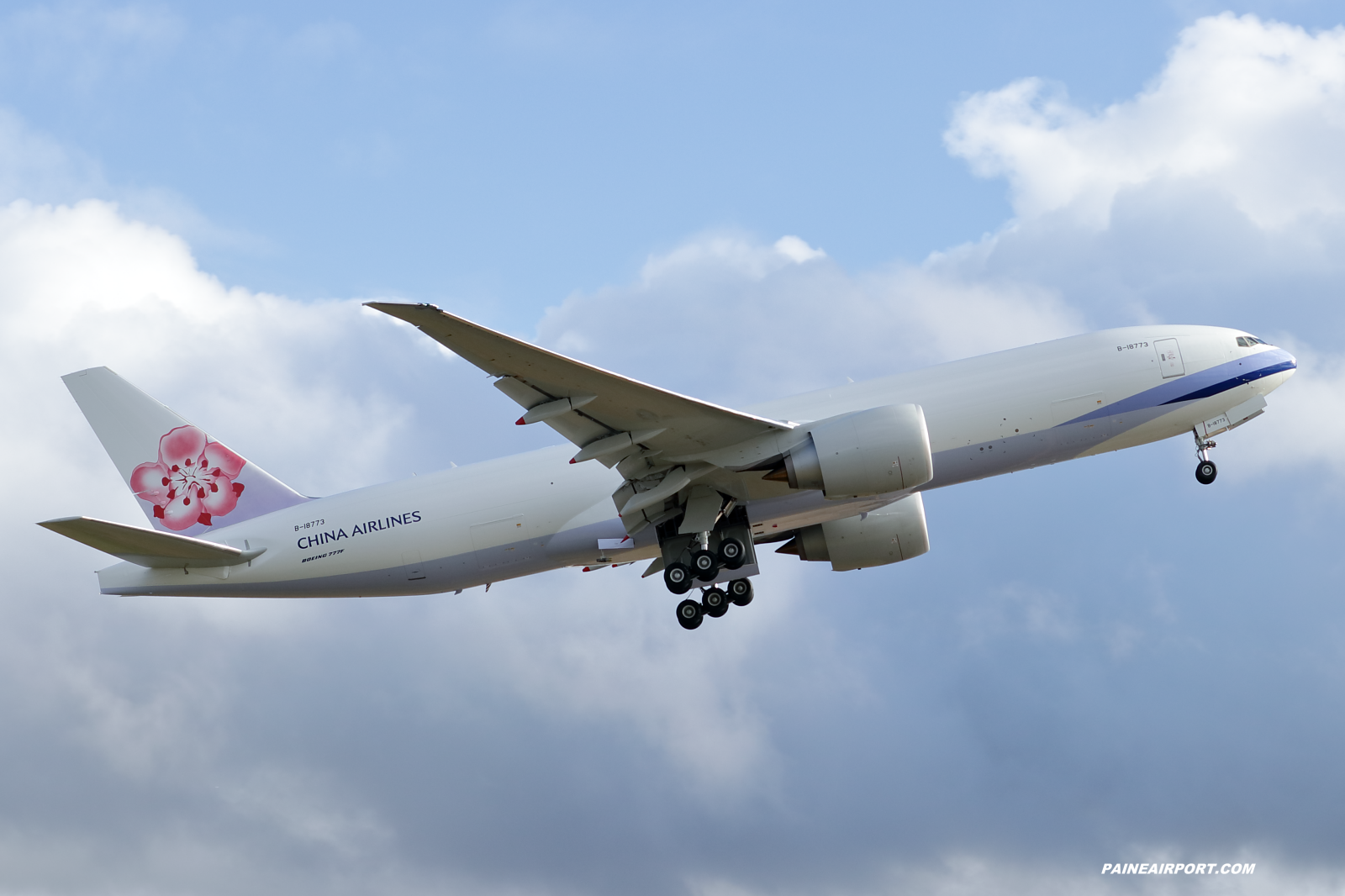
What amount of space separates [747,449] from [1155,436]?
9.95 meters

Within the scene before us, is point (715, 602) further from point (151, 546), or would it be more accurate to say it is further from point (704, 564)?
point (151, 546)

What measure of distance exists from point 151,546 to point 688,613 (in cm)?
1286

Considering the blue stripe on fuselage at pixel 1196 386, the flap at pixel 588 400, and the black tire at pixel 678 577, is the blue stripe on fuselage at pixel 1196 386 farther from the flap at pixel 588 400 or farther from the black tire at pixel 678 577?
the black tire at pixel 678 577

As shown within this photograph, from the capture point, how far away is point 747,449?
2852cm

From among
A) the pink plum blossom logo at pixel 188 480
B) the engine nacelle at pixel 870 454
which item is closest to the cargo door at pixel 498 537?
the pink plum blossom logo at pixel 188 480

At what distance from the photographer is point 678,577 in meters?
30.6

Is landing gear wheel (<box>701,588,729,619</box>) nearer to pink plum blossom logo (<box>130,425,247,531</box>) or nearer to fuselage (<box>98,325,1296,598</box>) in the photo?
fuselage (<box>98,325,1296,598</box>)

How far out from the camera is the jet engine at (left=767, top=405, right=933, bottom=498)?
89.2 feet

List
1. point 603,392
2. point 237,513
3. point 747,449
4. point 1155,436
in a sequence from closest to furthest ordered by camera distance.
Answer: point 603,392 → point 747,449 → point 1155,436 → point 237,513

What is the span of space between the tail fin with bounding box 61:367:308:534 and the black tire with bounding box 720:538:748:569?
1109cm

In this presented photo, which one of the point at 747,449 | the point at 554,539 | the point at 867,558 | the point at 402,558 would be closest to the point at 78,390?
the point at 402,558

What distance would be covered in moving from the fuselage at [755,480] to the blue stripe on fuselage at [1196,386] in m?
0.03

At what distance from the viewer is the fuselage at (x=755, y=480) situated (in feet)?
97.3

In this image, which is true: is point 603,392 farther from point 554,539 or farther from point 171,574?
point 171,574
